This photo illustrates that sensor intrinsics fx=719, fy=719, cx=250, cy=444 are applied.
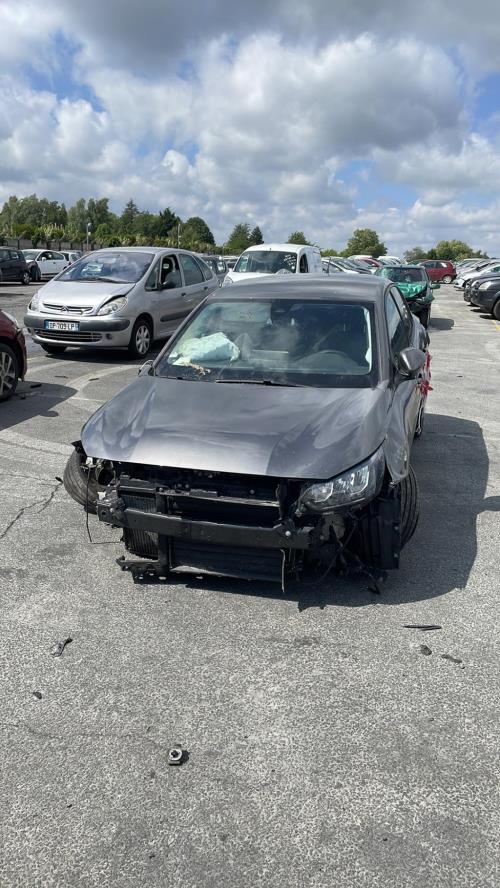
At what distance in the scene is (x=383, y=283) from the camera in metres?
5.61

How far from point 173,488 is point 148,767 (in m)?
1.34

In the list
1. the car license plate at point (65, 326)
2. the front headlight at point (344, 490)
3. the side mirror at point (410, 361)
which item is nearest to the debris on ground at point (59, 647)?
the front headlight at point (344, 490)

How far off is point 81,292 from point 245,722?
361 inches

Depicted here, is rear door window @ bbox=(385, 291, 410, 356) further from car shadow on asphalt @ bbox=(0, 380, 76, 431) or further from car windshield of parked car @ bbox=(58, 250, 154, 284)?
car windshield of parked car @ bbox=(58, 250, 154, 284)

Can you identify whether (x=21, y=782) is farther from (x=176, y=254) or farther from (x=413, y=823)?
(x=176, y=254)

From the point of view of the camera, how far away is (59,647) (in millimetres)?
3289

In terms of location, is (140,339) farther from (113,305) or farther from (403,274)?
(403,274)

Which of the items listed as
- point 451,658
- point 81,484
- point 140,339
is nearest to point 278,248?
point 140,339

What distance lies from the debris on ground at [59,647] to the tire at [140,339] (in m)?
8.05

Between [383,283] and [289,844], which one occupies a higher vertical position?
[383,283]

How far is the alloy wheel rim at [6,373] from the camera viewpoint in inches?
317

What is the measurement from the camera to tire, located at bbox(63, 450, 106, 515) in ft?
13.7

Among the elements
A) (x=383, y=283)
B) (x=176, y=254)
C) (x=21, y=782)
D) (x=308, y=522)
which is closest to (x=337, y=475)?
(x=308, y=522)

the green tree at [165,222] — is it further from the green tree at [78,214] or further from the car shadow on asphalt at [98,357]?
the car shadow on asphalt at [98,357]
